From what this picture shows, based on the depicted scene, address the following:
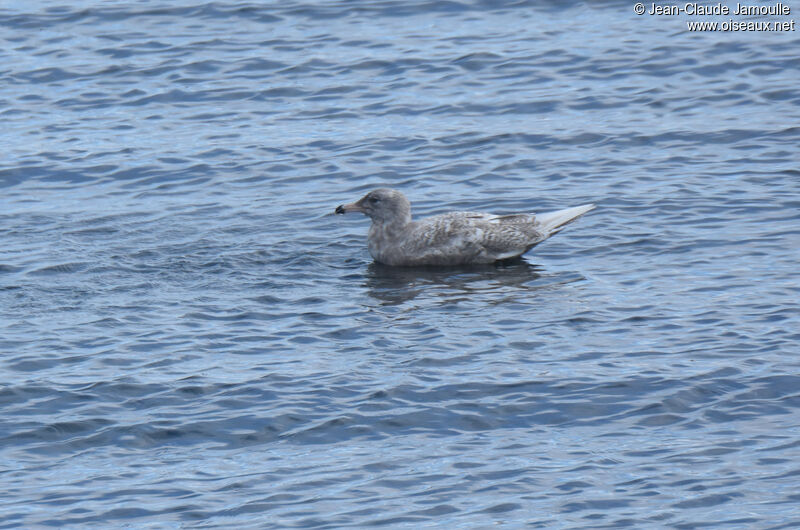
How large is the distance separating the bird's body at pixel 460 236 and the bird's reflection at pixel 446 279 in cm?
13

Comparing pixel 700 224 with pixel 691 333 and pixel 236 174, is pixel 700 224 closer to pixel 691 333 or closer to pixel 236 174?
pixel 691 333

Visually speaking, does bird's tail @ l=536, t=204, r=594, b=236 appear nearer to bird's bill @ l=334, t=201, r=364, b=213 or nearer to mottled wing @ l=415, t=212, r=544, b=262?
mottled wing @ l=415, t=212, r=544, b=262

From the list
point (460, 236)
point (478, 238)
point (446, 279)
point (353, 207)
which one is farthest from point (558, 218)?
point (353, 207)

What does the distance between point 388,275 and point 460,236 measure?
3.38 ft

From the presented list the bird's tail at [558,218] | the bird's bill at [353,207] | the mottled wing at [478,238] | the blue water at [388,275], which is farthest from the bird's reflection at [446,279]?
the bird's bill at [353,207]

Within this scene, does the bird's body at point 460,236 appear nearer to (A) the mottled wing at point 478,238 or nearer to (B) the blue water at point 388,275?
(A) the mottled wing at point 478,238

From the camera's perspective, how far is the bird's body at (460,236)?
56.6 feet

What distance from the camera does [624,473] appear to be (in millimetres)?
11047

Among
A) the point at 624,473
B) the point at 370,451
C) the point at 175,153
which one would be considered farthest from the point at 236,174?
the point at 624,473

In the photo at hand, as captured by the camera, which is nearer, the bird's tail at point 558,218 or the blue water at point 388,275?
the blue water at point 388,275

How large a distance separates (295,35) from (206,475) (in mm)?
17285

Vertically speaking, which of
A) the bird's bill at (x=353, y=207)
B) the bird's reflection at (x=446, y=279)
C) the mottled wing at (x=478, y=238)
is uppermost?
the bird's bill at (x=353, y=207)

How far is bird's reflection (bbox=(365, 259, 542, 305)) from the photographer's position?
16297mm

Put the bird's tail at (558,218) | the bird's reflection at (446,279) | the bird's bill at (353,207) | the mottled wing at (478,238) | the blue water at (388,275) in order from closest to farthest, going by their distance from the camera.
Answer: the blue water at (388,275), the bird's reflection at (446,279), the mottled wing at (478,238), the bird's tail at (558,218), the bird's bill at (353,207)
